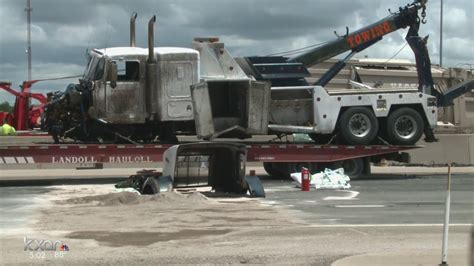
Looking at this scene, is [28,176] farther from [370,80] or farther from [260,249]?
[370,80]

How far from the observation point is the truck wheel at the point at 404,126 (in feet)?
61.8

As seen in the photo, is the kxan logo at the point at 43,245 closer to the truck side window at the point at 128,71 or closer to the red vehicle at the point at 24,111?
the truck side window at the point at 128,71

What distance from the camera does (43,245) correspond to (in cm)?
842

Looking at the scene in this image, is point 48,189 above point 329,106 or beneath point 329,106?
beneath

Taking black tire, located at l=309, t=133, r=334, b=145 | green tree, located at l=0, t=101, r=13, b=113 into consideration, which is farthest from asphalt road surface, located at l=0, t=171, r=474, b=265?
green tree, located at l=0, t=101, r=13, b=113

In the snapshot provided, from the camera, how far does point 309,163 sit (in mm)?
18578

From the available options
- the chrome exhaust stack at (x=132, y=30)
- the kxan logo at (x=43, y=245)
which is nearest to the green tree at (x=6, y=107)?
the chrome exhaust stack at (x=132, y=30)

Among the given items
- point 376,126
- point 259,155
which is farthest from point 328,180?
point 376,126

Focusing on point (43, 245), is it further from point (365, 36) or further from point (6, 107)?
point (6, 107)

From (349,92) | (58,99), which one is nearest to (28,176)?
(58,99)

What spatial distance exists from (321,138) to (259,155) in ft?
9.20

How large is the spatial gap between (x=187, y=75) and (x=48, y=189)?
4476 millimetres

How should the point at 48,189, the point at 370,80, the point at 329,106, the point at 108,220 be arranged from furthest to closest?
the point at 370,80 → the point at 329,106 → the point at 48,189 → the point at 108,220

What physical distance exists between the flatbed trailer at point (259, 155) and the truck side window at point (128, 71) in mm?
1724
